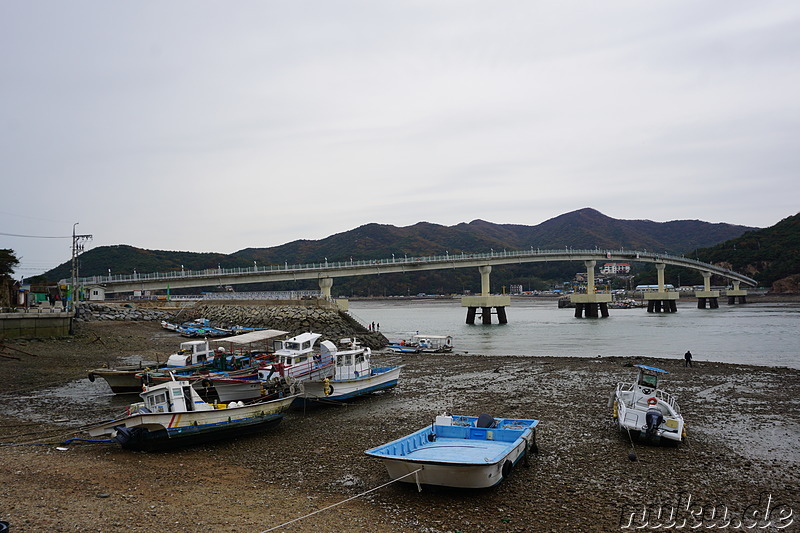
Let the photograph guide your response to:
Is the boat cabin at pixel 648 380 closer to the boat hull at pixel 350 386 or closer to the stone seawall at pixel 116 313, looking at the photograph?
the boat hull at pixel 350 386

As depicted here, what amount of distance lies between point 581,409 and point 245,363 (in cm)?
1415

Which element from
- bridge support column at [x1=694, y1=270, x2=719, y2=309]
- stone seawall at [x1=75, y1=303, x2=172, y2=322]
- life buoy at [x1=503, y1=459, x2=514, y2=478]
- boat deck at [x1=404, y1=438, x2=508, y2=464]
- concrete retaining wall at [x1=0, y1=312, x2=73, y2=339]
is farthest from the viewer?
bridge support column at [x1=694, y1=270, x2=719, y2=309]

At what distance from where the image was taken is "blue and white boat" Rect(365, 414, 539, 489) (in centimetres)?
→ 1019

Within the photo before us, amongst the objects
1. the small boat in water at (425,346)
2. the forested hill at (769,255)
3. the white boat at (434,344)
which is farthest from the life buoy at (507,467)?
the forested hill at (769,255)

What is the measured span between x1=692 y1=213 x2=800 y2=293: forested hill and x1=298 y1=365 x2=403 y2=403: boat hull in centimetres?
14960

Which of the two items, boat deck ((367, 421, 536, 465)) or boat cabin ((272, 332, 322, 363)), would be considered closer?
boat deck ((367, 421, 536, 465))

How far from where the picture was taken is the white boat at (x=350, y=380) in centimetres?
1953

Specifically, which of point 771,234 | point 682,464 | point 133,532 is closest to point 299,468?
point 133,532

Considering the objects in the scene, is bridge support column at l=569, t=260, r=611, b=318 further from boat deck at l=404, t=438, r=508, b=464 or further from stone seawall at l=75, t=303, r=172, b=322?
boat deck at l=404, t=438, r=508, b=464

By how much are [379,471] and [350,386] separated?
8.66m

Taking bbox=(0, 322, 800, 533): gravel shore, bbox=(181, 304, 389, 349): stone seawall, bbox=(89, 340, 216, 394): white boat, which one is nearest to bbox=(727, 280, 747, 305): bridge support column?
bbox=(181, 304, 389, 349): stone seawall

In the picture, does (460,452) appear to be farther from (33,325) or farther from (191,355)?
(33,325)

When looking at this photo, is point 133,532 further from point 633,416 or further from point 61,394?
point 61,394

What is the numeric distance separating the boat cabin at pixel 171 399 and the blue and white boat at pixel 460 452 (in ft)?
18.8
